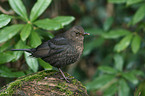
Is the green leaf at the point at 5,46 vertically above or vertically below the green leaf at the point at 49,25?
below

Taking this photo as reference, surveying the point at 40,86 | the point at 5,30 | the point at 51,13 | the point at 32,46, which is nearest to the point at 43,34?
the point at 32,46

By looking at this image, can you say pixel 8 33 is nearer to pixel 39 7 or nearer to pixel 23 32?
pixel 23 32

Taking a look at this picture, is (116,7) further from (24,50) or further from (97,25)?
(24,50)

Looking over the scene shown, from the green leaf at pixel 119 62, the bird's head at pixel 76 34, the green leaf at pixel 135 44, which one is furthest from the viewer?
the green leaf at pixel 119 62

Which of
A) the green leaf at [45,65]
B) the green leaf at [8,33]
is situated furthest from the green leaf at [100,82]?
the green leaf at [8,33]

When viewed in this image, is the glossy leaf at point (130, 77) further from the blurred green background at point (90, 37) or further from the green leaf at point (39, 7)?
the green leaf at point (39, 7)

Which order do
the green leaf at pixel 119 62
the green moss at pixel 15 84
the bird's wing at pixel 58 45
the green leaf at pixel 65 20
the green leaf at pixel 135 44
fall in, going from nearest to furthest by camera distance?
the green moss at pixel 15 84 < the bird's wing at pixel 58 45 < the green leaf at pixel 65 20 < the green leaf at pixel 135 44 < the green leaf at pixel 119 62
